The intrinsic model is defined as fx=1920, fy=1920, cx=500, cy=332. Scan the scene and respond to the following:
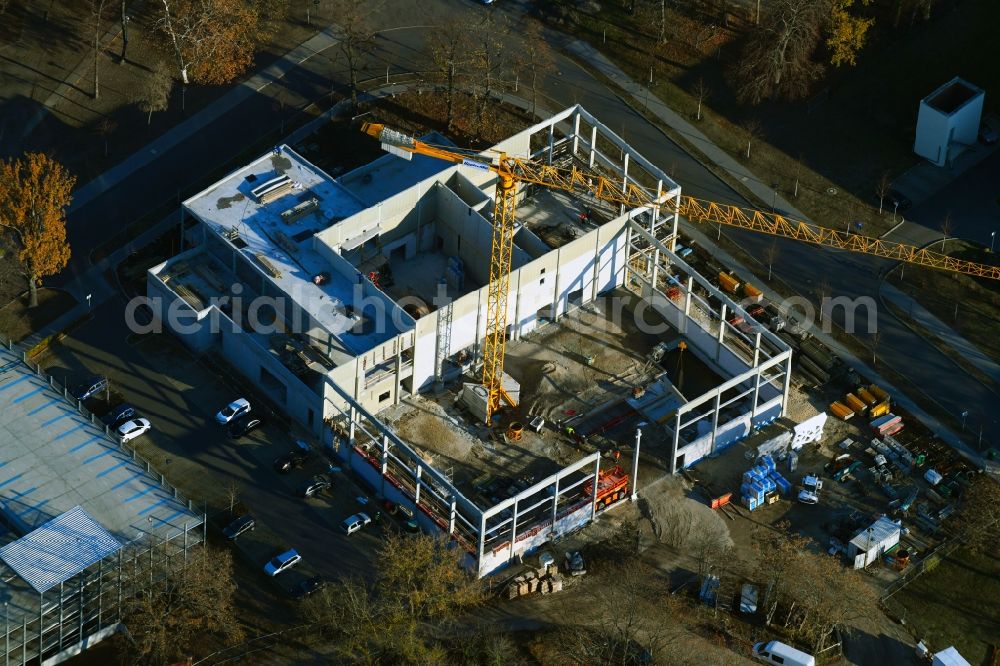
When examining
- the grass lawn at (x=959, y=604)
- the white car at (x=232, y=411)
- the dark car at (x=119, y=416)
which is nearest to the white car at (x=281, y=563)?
the white car at (x=232, y=411)

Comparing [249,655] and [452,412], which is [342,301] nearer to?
[452,412]

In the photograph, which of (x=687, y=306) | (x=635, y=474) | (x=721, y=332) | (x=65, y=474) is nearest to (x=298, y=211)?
(x=65, y=474)

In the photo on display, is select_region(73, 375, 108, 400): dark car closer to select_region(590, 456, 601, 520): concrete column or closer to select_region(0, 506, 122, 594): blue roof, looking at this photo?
select_region(0, 506, 122, 594): blue roof

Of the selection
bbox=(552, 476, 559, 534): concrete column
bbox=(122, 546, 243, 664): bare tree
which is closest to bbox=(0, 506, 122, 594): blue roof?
bbox=(122, 546, 243, 664): bare tree

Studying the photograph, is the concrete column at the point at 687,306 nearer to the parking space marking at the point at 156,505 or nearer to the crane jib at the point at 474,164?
the crane jib at the point at 474,164

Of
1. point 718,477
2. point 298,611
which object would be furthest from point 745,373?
point 298,611

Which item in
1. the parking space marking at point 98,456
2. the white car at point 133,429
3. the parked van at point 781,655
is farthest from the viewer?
the white car at point 133,429

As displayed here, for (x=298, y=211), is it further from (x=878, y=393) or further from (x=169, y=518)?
(x=878, y=393)
